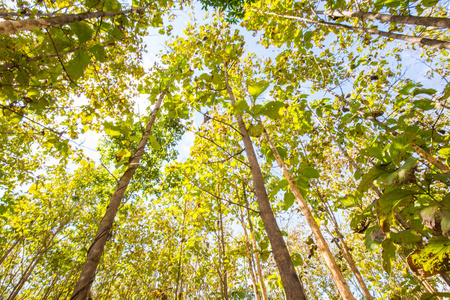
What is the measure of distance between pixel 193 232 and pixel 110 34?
15.9 ft

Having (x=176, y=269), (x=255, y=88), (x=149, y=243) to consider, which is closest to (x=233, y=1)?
(x=255, y=88)

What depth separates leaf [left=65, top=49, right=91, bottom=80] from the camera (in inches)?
46.1

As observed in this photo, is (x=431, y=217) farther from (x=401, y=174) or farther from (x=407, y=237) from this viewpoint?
(x=407, y=237)

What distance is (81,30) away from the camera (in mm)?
1086

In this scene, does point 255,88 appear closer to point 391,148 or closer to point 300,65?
point 391,148

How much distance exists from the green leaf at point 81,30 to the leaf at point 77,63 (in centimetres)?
9

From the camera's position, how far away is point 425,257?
784 mm

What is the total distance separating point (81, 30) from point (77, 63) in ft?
0.71

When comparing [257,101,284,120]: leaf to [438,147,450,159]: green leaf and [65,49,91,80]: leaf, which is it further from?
[65,49,91,80]: leaf

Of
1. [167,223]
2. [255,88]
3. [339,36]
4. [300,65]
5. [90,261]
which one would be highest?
[339,36]

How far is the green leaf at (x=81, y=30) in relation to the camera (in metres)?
A: 1.07

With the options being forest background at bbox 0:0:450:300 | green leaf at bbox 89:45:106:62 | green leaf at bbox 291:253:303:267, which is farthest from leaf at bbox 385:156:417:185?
green leaf at bbox 89:45:106:62

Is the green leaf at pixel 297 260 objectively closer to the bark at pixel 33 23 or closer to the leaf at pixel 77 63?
the leaf at pixel 77 63

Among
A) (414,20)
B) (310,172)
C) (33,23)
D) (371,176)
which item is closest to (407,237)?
(371,176)
